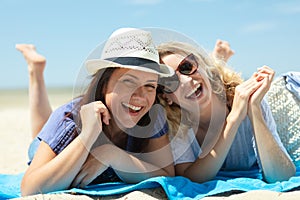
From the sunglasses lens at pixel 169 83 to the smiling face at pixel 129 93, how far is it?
138 millimetres

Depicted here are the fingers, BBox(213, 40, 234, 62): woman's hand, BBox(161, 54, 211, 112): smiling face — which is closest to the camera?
the fingers

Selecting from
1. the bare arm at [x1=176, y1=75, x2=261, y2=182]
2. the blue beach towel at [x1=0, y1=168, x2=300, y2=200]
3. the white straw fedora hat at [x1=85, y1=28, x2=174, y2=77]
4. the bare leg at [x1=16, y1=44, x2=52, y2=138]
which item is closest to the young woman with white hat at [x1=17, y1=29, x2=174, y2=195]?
the white straw fedora hat at [x1=85, y1=28, x2=174, y2=77]

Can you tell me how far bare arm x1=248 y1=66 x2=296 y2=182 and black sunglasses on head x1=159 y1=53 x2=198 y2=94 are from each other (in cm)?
47

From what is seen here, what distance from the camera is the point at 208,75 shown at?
11.8ft

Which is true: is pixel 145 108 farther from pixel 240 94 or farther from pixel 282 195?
pixel 282 195

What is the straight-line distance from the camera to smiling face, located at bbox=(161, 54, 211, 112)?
344 centimetres

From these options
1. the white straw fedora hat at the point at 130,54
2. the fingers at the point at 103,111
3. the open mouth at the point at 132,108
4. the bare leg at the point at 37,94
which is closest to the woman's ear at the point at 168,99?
the white straw fedora hat at the point at 130,54

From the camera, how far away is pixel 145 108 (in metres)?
3.24

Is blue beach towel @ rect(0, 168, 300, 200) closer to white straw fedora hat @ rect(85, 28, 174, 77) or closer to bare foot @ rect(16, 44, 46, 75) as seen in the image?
white straw fedora hat @ rect(85, 28, 174, 77)

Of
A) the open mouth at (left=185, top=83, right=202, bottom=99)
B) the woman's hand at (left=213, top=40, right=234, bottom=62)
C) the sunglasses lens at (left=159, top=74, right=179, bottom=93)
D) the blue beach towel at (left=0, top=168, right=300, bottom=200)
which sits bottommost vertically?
the blue beach towel at (left=0, top=168, right=300, bottom=200)

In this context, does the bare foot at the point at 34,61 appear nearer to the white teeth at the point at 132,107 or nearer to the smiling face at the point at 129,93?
the smiling face at the point at 129,93

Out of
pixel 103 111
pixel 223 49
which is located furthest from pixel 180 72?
pixel 223 49

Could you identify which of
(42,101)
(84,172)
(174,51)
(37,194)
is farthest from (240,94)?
(42,101)

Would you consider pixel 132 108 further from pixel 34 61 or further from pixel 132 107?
pixel 34 61
